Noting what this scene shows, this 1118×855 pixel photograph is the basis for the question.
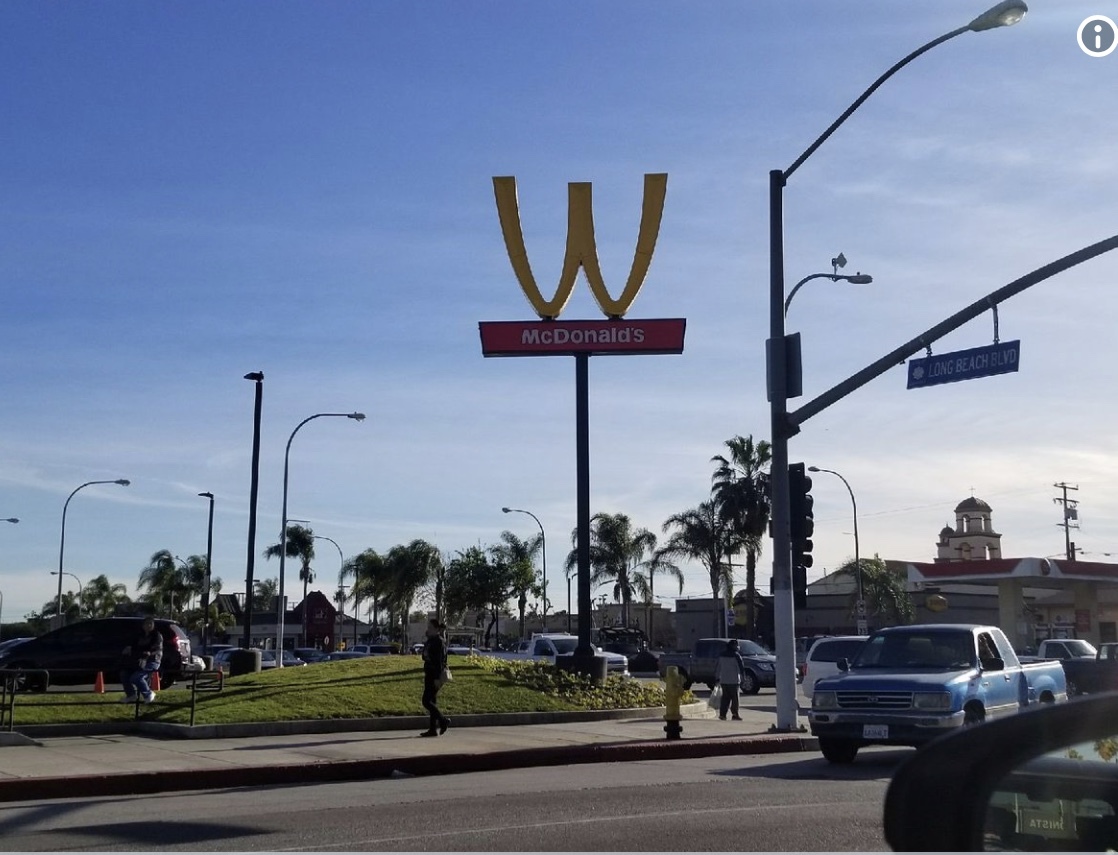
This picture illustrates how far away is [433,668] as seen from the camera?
18.0 m

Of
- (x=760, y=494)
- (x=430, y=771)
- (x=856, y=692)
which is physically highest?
(x=760, y=494)

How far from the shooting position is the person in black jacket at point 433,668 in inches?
709

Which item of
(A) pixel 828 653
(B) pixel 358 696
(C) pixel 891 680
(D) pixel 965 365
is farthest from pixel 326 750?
(A) pixel 828 653

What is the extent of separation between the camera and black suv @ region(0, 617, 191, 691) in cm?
2738

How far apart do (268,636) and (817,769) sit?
9226cm

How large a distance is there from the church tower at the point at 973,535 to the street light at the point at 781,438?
220 feet

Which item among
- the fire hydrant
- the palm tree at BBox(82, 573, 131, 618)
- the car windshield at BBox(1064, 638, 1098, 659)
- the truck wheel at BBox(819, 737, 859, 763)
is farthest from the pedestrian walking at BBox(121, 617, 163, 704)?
the palm tree at BBox(82, 573, 131, 618)

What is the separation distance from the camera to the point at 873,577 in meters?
65.8

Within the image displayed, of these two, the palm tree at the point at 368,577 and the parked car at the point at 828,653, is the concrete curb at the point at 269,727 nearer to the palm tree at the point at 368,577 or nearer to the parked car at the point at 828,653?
the parked car at the point at 828,653

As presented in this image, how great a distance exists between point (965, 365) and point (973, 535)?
7093cm

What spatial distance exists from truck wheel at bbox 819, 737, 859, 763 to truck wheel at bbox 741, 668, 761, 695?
20967 mm

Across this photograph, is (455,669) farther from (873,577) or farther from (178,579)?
(178,579)

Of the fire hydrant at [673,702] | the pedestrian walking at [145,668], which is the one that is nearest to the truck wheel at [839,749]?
the fire hydrant at [673,702]

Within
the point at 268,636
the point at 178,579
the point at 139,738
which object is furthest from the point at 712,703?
the point at 178,579
